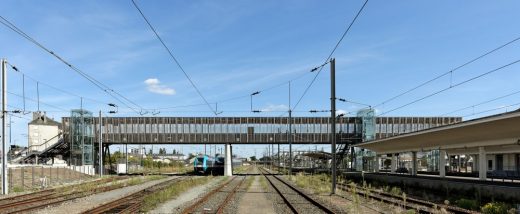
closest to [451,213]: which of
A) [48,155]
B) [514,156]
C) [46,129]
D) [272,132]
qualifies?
[514,156]

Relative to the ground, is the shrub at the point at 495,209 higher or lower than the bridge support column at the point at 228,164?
higher

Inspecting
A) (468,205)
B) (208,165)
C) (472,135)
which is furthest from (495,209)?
(208,165)

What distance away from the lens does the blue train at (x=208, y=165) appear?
7719 centimetres

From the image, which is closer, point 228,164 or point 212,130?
point 228,164

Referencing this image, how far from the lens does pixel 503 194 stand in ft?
86.5

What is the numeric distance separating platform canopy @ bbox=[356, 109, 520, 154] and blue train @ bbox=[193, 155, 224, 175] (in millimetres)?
34266

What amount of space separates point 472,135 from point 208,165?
4998cm

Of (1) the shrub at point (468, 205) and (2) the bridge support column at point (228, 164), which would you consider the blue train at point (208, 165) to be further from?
(1) the shrub at point (468, 205)

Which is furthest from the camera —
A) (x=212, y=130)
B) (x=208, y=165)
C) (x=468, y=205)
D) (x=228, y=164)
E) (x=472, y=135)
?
(x=212, y=130)

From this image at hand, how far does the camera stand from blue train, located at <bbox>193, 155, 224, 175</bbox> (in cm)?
7719

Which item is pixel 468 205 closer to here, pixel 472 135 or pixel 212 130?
pixel 472 135

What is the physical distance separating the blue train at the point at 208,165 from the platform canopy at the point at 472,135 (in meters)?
34.3

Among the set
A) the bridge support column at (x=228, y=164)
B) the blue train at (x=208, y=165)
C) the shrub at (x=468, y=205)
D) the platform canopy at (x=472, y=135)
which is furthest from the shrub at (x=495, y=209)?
the blue train at (x=208, y=165)

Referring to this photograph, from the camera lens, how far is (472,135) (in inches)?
1303
